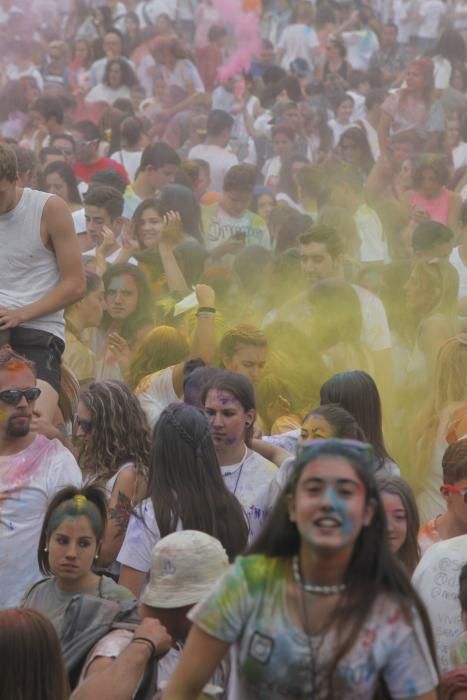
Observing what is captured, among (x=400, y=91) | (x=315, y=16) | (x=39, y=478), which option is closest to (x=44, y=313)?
(x=39, y=478)

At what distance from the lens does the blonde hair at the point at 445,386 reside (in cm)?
805

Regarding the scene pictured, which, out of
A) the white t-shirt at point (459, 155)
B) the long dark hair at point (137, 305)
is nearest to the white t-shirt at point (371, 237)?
the white t-shirt at point (459, 155)

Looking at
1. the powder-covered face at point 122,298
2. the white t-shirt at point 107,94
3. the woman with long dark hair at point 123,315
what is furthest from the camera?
the white t-shirt at point 107,94

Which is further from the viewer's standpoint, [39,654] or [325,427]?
[325,427]

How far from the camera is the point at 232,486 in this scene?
17.8 ft

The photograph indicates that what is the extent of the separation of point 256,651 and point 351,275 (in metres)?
7.04

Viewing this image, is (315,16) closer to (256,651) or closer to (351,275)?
(351,275)

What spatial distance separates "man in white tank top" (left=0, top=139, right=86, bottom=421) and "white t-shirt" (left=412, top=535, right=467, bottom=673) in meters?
1.58

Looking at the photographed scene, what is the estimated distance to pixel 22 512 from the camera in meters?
5.35

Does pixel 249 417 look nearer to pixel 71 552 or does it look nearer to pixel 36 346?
pixel 36 346

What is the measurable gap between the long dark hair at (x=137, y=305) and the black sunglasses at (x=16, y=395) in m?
3.23

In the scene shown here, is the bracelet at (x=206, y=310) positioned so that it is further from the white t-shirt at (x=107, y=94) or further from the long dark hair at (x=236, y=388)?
the white t-shirt at (x=107, y=94)

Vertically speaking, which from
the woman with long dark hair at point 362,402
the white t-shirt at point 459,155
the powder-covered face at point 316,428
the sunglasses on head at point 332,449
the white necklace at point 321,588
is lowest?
the white t-shirt at point 459,155

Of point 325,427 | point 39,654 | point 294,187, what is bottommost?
point 294,187
